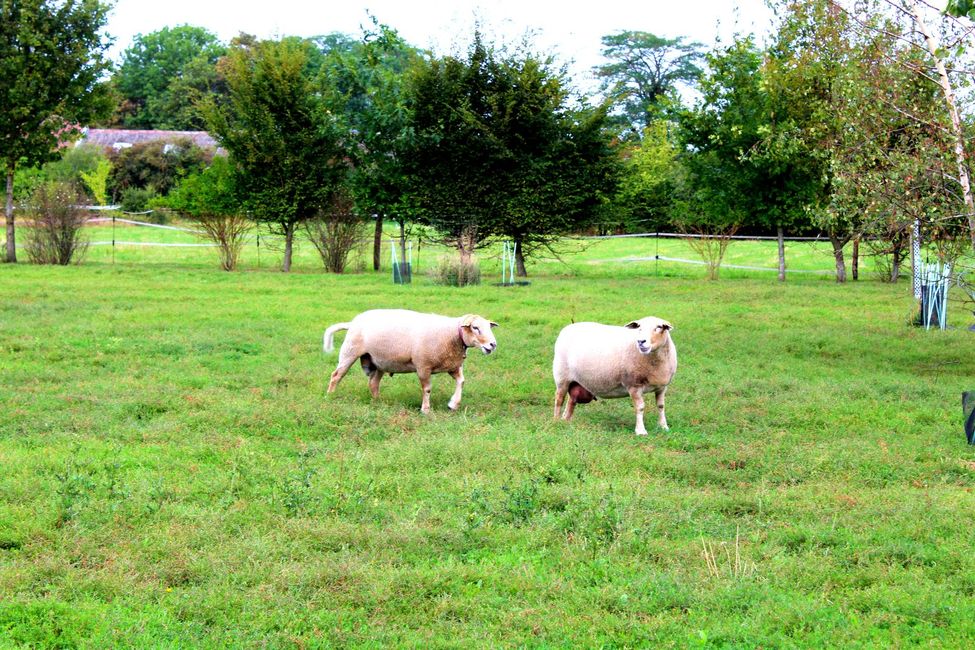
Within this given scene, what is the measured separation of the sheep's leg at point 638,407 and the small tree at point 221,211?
838 inches

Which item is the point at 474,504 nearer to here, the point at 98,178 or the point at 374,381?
the point at 374,381

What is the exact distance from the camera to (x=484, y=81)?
1093 inches

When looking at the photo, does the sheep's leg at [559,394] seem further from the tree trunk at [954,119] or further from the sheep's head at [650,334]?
the tree trunk at [954,119]

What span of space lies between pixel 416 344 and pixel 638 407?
2.35m

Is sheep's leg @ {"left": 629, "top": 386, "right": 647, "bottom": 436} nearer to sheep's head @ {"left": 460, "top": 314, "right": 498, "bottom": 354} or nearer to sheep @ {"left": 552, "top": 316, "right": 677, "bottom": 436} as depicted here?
→ sheep @ {"left": 552, "top": 316, "right": 677, "bottom": 436}

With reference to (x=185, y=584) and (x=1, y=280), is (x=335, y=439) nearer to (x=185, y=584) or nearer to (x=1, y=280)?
(x=185, y=584)

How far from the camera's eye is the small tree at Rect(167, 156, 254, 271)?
2841 cm

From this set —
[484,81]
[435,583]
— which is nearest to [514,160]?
[484,81]

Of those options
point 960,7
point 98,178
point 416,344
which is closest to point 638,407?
point 416,344

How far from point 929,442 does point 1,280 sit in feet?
63.6

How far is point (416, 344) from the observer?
9.99m

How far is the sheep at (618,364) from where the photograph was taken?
8961 millimetres

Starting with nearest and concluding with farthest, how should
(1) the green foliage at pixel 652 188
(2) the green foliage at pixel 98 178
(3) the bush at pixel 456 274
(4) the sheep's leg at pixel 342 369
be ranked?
1. (4) the sheep's leg at pixel 342 369
2. (3) the bush at pixel 456 274
3. (1) the green foliage at pixel 652 188
4. (2) the green foliage at pixel 98 178

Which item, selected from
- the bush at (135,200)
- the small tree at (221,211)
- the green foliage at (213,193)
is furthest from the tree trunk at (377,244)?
the bush at (135,200)
